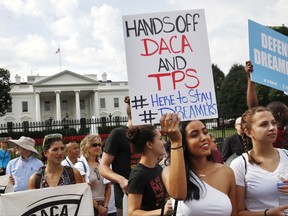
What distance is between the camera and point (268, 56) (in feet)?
13.4

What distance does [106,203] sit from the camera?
5188mm

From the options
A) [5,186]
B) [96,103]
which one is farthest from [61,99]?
[5,186]

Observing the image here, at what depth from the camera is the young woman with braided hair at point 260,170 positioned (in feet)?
9.26

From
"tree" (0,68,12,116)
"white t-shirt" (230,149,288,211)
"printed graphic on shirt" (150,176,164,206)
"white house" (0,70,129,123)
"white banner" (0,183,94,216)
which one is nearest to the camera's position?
"white t-shirt" (230,149,288,211)

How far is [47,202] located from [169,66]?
1801 mm

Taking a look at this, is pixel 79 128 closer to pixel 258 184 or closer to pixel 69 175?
pixel 69 175

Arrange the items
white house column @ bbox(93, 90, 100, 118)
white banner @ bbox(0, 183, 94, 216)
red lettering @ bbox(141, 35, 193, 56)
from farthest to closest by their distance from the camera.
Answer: white house column @ bbox(93, 90, 100, 118) → white banner @ bbox(0, 183, 94, 216) → red lettering @ bbox(141, 35, 193, 56)

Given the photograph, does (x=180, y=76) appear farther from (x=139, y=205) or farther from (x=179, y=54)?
(x=139, y=205)

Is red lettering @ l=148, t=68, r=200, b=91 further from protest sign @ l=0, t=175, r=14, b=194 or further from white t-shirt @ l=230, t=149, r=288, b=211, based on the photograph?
protest sign @ l=0, t=175, r=14, b=194

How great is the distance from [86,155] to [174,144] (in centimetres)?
321

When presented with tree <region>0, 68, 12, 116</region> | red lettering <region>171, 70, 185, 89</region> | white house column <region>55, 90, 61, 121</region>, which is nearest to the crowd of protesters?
red lettering <region>171, 70, 185, 89</region>

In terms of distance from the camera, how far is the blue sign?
12.8ft

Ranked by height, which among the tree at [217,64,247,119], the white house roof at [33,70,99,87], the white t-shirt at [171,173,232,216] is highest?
the white house roof at [33,70,99,87]

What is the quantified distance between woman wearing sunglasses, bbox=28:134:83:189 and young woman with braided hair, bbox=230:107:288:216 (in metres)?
1.87
